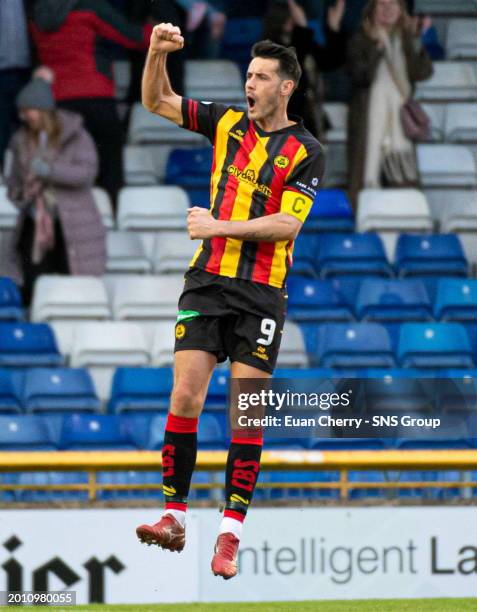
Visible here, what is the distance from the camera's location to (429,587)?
8906 mm

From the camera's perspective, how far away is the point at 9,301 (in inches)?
480

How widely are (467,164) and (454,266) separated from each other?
143 cm

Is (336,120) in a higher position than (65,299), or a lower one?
higher

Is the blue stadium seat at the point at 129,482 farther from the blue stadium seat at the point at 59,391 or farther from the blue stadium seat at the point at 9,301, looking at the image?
the blue stadium seat at the point at 9,301

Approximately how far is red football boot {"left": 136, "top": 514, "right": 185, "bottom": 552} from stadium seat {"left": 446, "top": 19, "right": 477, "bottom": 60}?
29.7 feet

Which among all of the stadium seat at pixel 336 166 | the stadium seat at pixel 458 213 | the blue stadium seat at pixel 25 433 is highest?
the stadium seat at pixel 336 166

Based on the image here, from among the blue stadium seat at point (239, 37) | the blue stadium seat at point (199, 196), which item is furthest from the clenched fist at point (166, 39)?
the blue stadium seat at point (239, 37)

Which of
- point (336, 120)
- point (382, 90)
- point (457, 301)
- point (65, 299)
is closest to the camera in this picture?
point (65, 299)

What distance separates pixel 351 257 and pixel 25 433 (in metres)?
3.16

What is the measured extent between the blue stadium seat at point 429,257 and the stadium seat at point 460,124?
1.80m

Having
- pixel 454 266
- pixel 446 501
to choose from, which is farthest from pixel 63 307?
pixel 446 501

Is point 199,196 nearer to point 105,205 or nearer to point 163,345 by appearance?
point 105,205

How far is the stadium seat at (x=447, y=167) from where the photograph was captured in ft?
46.4

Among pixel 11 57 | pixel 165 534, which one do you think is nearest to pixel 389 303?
pixel 11 57
